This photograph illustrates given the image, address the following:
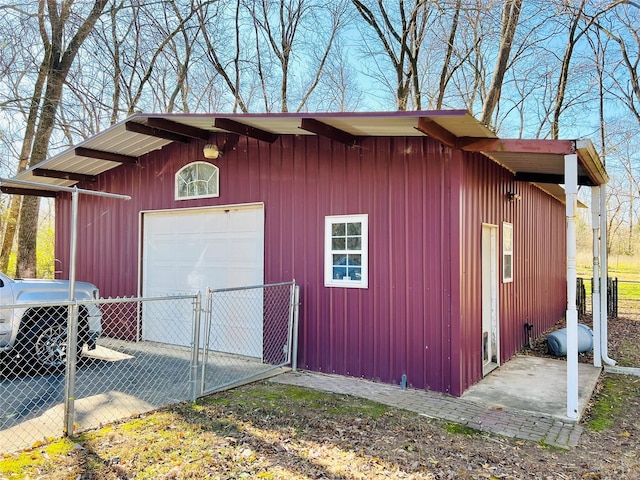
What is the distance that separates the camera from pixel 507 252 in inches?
275

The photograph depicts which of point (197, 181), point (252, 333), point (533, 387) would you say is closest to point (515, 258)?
point (533, 387)

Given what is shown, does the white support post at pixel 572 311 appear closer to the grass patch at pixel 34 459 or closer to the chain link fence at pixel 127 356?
the chain link fence at pixel 127 356

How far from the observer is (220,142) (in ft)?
22.5

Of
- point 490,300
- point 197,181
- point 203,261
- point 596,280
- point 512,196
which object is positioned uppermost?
point 197,181

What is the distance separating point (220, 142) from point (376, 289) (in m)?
3.16

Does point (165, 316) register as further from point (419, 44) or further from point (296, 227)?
point (419, 44)

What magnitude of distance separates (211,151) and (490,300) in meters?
4.33

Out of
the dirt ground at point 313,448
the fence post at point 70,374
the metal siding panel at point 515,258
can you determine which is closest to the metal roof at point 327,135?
the metal siding panel at point 515,258

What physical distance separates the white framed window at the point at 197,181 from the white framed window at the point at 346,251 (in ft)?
6.71

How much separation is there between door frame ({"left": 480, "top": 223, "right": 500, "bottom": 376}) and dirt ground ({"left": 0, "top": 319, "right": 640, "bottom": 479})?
170cm

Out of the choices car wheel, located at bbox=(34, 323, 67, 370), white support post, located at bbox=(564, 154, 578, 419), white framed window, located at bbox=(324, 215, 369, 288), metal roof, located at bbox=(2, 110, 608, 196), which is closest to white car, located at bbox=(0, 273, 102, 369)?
car wheel, located at bbox=(34, 323, 67, 370)

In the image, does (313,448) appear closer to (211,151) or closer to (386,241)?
(386,241)

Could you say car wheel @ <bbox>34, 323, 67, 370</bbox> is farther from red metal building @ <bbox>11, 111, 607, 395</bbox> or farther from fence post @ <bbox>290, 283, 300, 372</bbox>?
fence post @ <bbox>290, 283, 300, 372</bbox>

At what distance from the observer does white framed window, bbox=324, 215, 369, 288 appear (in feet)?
18.5
